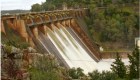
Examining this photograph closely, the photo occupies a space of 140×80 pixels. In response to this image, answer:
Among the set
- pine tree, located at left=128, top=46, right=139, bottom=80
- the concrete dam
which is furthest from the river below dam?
pine tree, located at left=128, top=46, right=139, bottom=80

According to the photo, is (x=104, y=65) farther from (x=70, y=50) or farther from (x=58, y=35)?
(x=58, y=35)

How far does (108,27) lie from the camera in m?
31.3

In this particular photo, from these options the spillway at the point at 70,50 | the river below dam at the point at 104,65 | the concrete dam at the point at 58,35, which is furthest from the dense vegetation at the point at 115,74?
the river below dam at the point at 104,65

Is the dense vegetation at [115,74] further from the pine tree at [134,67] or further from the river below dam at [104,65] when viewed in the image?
the river below dam at [104,65]

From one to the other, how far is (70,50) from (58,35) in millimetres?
2268

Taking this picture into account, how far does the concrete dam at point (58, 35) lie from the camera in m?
16.8

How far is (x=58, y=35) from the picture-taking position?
21891 millimetres

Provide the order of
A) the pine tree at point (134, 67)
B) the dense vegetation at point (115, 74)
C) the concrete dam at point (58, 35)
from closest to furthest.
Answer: the dense vegetation at point (115, 74), the pine tree at point (134, 67), the concrete dam at point (58, 35)

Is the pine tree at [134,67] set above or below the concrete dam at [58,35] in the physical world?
below

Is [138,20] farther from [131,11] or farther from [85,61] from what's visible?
[85,61]

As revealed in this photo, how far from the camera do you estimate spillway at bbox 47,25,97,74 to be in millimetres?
19163

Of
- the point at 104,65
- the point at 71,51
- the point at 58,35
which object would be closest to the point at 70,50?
the point at 71,51

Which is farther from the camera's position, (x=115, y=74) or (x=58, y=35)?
(x=58, y=35)

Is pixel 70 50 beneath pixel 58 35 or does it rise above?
beneath
